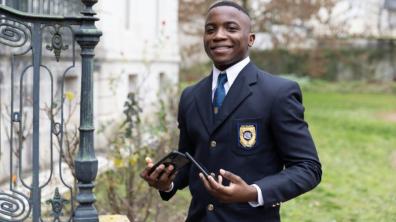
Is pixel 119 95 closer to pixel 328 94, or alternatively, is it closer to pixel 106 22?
pixel 106 22

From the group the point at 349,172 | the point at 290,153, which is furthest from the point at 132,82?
the point at 290,153

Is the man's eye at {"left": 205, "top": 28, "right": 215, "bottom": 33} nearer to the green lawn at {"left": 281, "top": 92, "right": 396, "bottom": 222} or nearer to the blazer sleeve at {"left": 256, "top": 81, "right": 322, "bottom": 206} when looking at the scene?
the blazer sleeve at {"left": 256, "top": 81, "right": 322, "bottom": 206}

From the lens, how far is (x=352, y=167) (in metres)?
9.96

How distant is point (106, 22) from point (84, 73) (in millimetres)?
6076

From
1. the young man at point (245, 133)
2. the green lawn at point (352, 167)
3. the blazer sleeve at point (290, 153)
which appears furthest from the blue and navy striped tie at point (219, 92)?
the green lawn at point (352, 167)

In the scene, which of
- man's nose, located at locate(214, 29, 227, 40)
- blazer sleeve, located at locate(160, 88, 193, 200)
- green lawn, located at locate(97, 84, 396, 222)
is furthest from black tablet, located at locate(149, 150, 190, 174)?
green lawn, located at locate(97, 84, 396, 222)

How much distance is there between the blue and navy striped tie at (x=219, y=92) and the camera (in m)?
2.63

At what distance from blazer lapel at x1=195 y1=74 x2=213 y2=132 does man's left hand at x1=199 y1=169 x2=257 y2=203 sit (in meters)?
0.35

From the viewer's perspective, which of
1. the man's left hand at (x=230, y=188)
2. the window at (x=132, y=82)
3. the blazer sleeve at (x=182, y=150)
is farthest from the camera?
the window at (x=132, y=82)

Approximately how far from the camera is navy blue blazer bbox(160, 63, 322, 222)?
2.46 meters

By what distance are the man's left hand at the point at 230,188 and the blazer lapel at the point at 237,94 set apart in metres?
0.31

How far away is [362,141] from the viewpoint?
12656 millimetres

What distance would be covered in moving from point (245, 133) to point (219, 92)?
0.22m

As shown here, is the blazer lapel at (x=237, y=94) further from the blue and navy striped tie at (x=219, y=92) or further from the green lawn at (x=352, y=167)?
the green lawn at (x=352, y=167)
